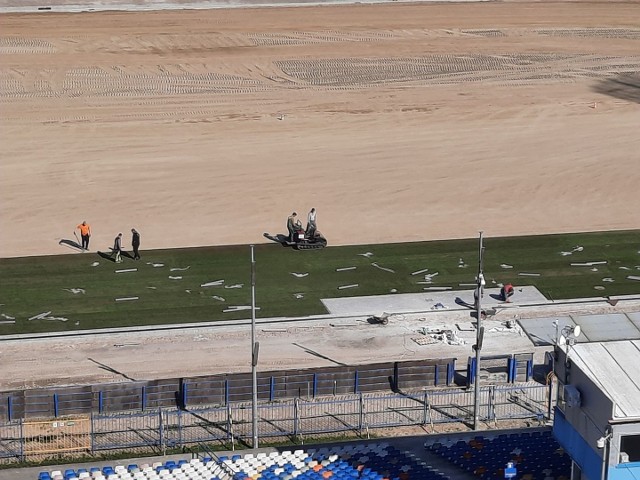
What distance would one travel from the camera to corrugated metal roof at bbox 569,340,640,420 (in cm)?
3506

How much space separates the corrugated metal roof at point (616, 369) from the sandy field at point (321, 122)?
25382 mm

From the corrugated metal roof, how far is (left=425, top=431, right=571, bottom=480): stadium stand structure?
4.80 meters

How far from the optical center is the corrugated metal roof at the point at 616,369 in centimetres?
3506

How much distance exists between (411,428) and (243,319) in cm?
1024

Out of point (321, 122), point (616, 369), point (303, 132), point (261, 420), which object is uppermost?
point (321, 122)

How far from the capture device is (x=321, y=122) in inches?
3041

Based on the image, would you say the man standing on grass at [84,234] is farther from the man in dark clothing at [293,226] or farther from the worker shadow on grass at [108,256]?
the man in dark clothing at [293,226]

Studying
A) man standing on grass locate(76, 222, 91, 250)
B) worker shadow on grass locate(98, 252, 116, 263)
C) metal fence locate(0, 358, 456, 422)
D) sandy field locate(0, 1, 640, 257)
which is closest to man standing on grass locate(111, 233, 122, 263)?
worker shadow on grass locate(98, 252, 116, 263)

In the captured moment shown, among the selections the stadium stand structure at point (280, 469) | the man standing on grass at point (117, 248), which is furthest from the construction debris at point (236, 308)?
the stadium stand structure at point (280, 469)

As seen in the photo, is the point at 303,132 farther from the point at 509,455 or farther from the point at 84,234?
the point at 509,455

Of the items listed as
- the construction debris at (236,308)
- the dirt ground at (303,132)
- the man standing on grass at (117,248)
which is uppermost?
the dirt ground at (303,132)

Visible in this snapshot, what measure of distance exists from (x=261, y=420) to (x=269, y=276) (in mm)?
12737

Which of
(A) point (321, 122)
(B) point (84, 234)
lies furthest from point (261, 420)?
(A) point (321, 122)

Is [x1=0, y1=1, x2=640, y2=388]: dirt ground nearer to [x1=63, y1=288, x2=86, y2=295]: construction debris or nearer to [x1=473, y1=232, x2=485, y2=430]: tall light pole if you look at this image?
[x1=63, y1=288, x2=86, y2=295]: construction debris
